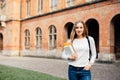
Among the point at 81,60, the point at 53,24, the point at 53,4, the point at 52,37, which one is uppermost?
the point at 53,4

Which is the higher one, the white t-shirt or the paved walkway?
the white t-shirt

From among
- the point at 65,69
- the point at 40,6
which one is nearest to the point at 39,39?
the point at 40,6

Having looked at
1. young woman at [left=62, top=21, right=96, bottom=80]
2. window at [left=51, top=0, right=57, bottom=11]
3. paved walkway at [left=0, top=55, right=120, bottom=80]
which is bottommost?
paved walkway at [left=0, top=55, right=120, bottom=80]

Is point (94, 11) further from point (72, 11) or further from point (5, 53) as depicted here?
point (5, 53)

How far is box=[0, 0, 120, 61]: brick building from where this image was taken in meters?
18.0

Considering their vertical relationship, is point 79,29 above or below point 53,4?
below

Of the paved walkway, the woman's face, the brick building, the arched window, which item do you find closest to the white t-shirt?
the woman's face

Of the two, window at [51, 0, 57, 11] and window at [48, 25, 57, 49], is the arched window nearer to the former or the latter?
window at [51, 0, 57, 11]

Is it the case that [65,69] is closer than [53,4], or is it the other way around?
[65,69]

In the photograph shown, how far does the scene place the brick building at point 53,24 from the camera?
1795 cm

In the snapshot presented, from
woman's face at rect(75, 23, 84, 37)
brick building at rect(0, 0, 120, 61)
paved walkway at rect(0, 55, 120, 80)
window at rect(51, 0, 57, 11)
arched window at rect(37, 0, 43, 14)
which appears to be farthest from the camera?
arched window at rect(37, 0, 43, 14)

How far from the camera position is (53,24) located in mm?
24125

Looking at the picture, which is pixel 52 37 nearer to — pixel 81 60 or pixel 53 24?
pixel 53 24

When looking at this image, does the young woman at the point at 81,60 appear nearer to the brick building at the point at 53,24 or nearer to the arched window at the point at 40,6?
the brick building at the point at 53,24
